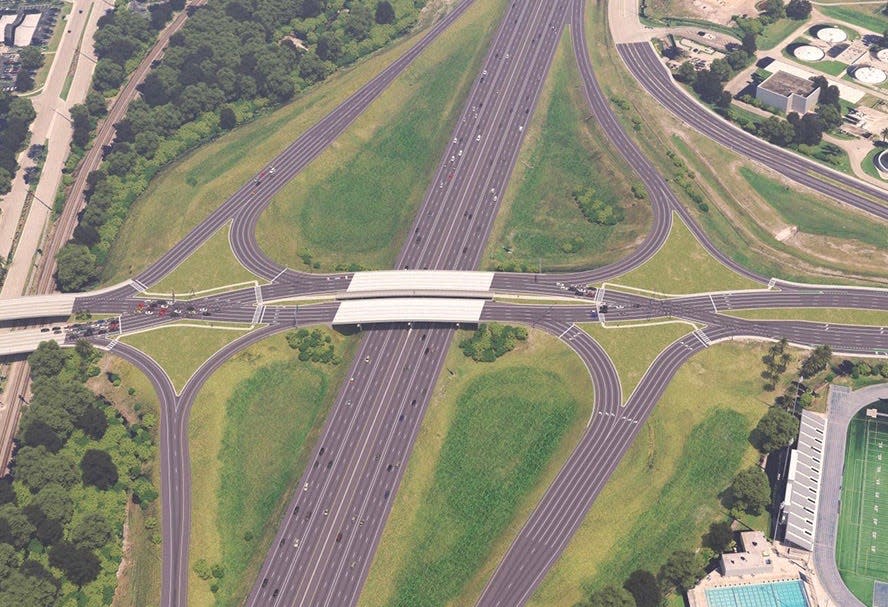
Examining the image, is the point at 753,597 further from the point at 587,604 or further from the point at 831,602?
the point at 587,604

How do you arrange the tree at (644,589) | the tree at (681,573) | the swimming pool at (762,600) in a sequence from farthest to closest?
the swimming pool at (762,600), the tree at (681,573), the tree at (644,589)

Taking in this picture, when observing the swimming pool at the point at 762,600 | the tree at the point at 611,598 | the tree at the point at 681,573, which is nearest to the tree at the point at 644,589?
the tree at the point at 611,598

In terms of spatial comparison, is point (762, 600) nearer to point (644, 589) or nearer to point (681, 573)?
point (681, 573)

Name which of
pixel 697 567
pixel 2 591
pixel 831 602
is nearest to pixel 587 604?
pixel 697 567

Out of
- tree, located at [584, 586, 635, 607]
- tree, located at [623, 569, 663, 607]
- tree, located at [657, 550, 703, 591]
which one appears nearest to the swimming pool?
tree, located at [657, 550, 703, 591]

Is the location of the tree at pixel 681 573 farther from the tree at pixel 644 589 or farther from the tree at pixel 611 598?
the tree at pixel 611 598

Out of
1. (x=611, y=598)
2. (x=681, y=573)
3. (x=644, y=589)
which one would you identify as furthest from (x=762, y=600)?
(x=611, y=598)
